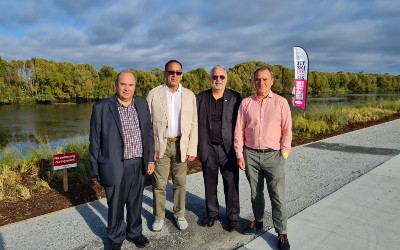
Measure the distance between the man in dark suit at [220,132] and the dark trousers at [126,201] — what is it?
0.85 metres

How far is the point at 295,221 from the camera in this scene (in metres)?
3.85

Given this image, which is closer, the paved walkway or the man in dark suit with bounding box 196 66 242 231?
the paved walkway

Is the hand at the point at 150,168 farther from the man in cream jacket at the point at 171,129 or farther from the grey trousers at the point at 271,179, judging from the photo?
the grey trousers at the point at 271,179

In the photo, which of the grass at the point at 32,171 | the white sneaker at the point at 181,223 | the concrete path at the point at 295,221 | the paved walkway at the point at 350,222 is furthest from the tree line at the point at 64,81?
the white sneaker at the point at 181,223

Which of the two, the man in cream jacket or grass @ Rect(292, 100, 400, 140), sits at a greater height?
the man in cream jacket

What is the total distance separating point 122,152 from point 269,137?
1603 millimetres

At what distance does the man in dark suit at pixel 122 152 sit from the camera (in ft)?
10.3

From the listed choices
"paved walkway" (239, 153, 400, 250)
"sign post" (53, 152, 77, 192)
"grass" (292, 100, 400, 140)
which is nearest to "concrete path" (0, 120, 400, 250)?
"paved walkway" (239, 153, 400, 250)

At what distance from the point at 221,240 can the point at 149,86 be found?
55.5 m

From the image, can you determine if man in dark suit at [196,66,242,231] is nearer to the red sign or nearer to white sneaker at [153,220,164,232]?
white sneaker at [153,220,164,232]

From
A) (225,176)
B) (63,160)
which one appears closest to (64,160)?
(63,160)

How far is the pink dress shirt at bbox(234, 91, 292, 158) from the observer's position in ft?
11.0

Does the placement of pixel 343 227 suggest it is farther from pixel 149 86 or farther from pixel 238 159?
pixel 149 86

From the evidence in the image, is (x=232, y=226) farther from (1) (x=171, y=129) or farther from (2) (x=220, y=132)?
(1) (x=171, y=129)
